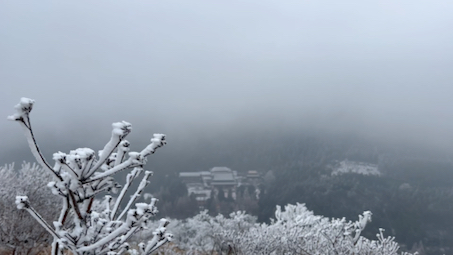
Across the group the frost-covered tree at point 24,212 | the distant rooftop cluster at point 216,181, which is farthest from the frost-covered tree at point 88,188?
the distant rooftop cluster at point 216,181

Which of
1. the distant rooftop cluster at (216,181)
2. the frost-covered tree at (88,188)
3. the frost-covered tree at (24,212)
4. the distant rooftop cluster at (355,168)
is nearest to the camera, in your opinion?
the frost-covered tree at (88,188)

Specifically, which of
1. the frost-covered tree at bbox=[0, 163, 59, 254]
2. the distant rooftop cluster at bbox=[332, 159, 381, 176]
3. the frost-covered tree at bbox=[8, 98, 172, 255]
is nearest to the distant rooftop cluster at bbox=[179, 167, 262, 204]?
the distant rooftop cluster at bbox=[332, 159, 381, 176]

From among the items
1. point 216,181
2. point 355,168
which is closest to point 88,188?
point 216,181

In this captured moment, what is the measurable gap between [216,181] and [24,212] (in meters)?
61.0

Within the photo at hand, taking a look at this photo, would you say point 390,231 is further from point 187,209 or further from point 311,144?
point 311,144

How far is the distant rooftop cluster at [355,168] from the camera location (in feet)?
241

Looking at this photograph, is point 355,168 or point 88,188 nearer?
point 88,188

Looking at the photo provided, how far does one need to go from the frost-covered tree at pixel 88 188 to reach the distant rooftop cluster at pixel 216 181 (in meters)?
58.1

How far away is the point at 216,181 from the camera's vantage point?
232 feet

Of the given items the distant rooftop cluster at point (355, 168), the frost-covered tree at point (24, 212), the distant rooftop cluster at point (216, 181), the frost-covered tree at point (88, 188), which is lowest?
the distant rooftop cluster at point (216, 181)

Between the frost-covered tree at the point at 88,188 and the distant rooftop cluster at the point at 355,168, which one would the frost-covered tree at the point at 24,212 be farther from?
the distant rooftop cluster at the point at 355,168

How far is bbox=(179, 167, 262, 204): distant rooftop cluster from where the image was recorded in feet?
210

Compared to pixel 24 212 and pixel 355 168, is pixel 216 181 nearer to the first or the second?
pixel 355 168

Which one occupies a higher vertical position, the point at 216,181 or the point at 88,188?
the point at 88,188
